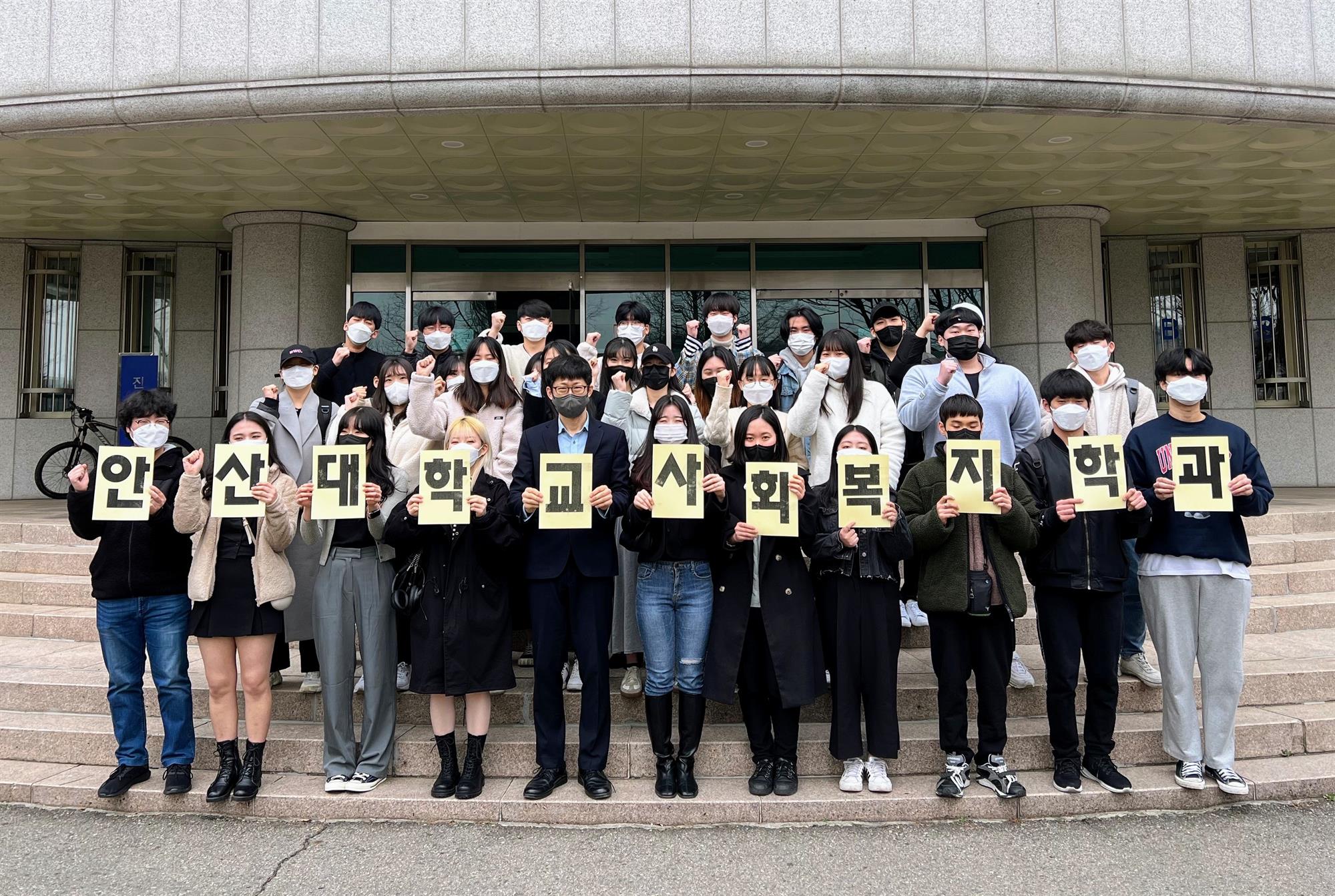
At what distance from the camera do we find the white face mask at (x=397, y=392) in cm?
512

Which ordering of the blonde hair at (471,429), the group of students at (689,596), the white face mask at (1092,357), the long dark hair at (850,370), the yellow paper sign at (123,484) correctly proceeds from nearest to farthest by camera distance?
the yellow paper sign at (123,484) < the group of students at (689,596) < the blonde hair at (471,429) < the long dark hair at (850,370) < the white face mask at (1092,357)

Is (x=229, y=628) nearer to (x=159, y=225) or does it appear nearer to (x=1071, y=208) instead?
(x=159, y=225)

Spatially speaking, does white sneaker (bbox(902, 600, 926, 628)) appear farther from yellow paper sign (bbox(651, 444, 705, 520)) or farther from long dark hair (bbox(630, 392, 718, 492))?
yellow paper sign (bbox(651, 444, 705, 520))

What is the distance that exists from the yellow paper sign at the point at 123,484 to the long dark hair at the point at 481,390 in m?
1.62

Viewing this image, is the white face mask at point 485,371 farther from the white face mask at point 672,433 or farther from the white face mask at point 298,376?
the white face mask at point 672,433

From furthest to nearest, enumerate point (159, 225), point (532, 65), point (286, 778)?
1. point (159, 225)
2. point (532, 65)
3. point (286, 778)

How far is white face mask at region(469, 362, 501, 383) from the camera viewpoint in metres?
4.93

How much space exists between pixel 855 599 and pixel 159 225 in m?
11.5

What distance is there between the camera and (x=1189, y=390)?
437 cm

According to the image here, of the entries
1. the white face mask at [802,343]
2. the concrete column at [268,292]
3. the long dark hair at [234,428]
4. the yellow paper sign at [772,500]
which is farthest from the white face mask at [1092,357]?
the concrete column at [268,292]

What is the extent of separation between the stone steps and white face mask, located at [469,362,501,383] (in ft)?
7.44

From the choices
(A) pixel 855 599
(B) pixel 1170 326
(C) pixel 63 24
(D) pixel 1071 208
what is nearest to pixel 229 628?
(A) pixel 855 599

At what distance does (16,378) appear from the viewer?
12242 millimetres

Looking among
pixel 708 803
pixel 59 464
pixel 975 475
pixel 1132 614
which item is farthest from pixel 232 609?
pixel 59 464
